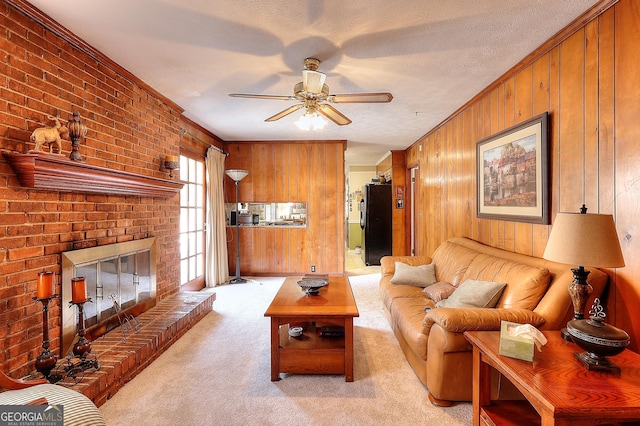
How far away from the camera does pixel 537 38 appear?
6.98ft

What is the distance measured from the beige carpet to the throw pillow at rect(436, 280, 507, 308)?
2.13ft

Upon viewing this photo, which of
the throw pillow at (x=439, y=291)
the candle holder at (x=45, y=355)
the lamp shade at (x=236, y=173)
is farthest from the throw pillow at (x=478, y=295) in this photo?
the lamp shade at (x=236, y=173)

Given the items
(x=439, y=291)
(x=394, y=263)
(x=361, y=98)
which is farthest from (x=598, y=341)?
(x=394, y=263)

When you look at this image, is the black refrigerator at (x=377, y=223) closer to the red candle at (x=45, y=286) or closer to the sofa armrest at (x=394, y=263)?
the sofa armrest at (x=394, y=263)

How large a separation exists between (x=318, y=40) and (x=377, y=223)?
477 cm

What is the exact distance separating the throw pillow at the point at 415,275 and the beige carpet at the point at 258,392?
61 centimetres

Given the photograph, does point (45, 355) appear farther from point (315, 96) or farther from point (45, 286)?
point (315, 96)

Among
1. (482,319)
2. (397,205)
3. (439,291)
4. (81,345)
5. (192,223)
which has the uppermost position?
(397,205)

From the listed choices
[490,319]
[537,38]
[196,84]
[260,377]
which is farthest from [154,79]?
[490,319]

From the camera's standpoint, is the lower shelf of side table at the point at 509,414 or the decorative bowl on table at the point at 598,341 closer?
the decorative bowl on table at the point at 598,341

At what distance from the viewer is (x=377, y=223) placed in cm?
650

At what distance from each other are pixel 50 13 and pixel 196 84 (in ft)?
3.82

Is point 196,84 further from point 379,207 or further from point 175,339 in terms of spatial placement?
point 379,207

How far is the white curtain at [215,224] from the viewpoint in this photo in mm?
4731
